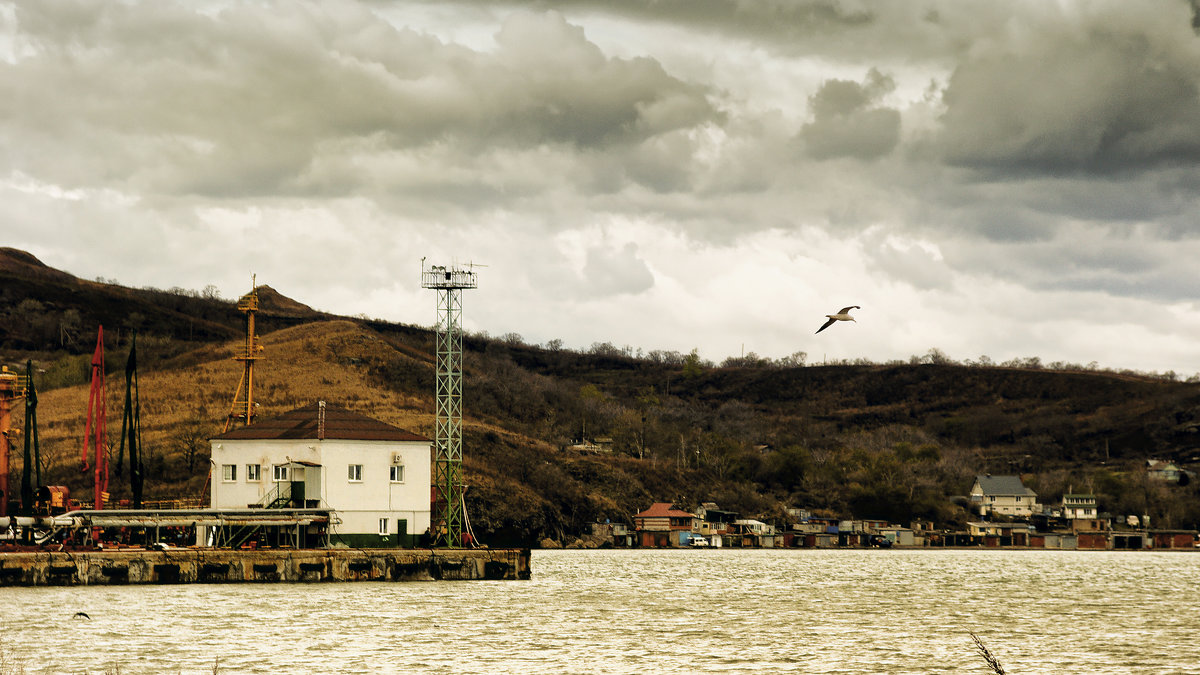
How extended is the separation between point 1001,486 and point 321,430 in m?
143

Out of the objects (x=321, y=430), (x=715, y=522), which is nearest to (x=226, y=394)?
(x=715, y=522)

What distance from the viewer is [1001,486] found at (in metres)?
193

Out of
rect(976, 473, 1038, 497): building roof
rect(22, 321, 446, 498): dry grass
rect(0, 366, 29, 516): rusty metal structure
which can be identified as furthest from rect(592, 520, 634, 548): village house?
rect(0, 366, 29, 516): rusty metal structure

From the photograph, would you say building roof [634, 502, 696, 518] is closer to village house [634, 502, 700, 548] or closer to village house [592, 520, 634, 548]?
village house [634, 502, 700, 548]

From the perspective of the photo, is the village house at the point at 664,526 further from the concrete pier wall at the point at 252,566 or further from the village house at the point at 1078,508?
the concrete pier wall at the point at 252,566

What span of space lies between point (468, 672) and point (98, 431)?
41699 mm

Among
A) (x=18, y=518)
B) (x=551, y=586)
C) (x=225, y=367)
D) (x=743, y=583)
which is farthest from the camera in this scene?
(x=225, y=367)

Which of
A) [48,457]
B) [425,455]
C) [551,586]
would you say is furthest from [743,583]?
[48,457]

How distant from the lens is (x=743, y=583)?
78.1 m

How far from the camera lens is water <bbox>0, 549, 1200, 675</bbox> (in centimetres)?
3784

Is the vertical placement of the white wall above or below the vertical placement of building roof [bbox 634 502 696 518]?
above

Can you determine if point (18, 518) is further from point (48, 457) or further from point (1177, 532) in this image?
point (1177, 532)

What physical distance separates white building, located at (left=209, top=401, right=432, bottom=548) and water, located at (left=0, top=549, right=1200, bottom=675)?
21.2ft

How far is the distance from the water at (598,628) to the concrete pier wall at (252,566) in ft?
2.32
